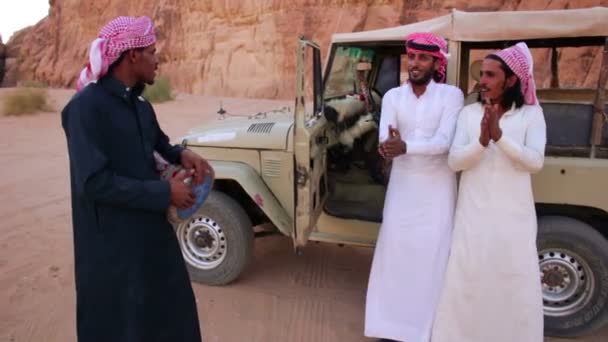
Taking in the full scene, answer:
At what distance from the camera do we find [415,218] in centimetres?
320

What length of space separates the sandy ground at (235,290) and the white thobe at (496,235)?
944 millimetres

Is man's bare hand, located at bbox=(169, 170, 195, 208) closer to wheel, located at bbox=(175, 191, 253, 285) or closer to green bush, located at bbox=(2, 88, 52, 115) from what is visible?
wheel, located at bbox=(175, 191, 253, 285)

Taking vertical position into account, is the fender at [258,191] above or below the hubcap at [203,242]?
above

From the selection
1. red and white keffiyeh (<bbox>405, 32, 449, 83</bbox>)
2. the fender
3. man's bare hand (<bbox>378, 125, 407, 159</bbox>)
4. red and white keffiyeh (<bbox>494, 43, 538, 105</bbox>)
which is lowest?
the fender

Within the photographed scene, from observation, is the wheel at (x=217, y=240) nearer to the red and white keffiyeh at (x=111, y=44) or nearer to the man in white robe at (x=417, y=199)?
the man in white robe at (x=417, y=199)

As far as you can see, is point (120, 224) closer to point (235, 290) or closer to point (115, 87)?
point (115, 87)

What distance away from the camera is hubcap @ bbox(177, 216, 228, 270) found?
172 inches

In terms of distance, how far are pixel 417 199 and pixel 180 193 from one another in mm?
1571

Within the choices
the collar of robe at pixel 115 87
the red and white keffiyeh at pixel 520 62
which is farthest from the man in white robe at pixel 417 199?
the collar of robe at pixel 115 87

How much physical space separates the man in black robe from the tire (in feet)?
8.51

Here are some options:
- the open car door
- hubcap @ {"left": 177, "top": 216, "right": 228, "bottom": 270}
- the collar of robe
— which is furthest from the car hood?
the collar of robe

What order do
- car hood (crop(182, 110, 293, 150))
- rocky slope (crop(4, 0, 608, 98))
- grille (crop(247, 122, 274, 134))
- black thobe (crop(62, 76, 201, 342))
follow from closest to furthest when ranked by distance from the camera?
1. black thobe (crop(62, 76, 201, 342))
2. car hood (crop(182, 110, 293, 150))
3. grille (crop(247, 122, 274, 134))
4. rocky slope (crop(4, 0, 608, 98))

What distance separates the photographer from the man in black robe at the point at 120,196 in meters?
2.06

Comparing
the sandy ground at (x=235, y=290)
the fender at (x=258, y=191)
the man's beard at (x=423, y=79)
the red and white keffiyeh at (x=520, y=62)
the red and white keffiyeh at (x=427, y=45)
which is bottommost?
the sandy ground at (x=235, y=290)
